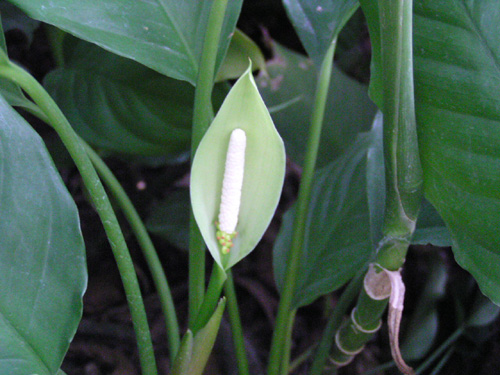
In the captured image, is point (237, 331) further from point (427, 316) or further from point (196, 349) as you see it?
point (427, 316)

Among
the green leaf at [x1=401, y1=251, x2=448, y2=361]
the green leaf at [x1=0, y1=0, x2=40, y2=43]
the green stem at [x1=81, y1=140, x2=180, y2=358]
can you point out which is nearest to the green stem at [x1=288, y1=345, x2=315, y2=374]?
the green leaf at [x1=401, y1=251, x2=448, y2=361]

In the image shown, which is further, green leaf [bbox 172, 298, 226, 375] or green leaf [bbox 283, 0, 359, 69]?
green leaf [bbox 283, 0, 359, 69]

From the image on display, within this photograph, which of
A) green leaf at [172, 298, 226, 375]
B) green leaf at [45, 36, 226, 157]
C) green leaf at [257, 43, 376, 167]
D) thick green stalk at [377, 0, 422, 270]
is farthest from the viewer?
green leaf at [257, 43, 376, 167]

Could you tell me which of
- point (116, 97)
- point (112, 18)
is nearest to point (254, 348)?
point (116, 97)

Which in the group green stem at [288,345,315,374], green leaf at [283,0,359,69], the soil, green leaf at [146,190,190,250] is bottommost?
green stem at [288,345,315,374]

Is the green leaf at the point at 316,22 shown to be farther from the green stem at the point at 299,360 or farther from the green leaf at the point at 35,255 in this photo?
the green stem at the point at 299,360

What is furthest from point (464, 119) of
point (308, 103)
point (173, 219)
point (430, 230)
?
point (173, 219)

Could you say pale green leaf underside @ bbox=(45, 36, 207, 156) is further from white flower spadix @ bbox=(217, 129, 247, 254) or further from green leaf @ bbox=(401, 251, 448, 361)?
green leaf @ bbox=(401, 251, 448, 361)
